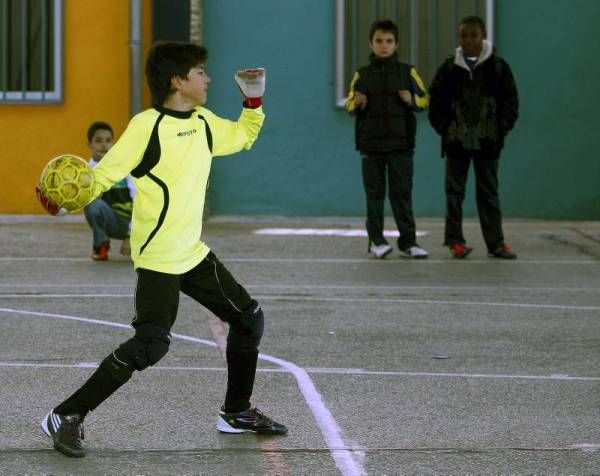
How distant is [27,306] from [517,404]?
4526 mm

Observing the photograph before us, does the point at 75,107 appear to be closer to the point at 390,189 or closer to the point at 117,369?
the point at 390,189

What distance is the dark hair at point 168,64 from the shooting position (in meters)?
6.84

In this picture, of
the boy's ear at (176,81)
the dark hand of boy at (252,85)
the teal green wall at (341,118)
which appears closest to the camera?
the boy's ear at (176,81)

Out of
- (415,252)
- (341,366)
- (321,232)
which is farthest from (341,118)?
(341,366)

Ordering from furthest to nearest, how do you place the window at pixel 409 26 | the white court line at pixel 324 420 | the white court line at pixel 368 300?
the window at pixel 409 26, the white court line at pixel 368 300, the white court line at pixel 324 420

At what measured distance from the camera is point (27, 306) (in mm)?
11250

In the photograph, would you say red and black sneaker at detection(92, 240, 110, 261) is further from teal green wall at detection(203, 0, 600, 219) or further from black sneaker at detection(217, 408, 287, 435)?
black sneaker at detection(217, 408, 287, 435)

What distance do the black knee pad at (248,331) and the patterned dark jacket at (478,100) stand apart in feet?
24.4

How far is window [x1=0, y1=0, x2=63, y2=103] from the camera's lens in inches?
722

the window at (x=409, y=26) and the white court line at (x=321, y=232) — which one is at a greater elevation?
the window at (x=409, y=26)

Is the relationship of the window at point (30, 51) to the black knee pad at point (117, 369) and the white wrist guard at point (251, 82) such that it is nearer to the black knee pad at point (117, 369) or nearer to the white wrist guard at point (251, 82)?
the white wrist guard at point (251, 82)

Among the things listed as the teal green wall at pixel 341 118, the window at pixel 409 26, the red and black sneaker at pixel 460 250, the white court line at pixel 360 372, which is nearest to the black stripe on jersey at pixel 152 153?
the white court line at pixel 360 372

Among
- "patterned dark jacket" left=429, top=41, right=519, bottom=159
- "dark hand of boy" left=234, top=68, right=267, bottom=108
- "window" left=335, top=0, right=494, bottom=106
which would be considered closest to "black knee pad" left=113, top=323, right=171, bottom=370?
"dark hand of boy" left=234, top=68, right=267, bottom=108

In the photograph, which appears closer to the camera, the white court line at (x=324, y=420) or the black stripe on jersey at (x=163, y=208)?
the white court line at (x=324, y=420)
